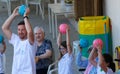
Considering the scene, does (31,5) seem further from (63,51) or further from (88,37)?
(63,51)

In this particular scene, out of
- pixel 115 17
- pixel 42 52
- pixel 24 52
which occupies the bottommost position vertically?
pixel 42 52

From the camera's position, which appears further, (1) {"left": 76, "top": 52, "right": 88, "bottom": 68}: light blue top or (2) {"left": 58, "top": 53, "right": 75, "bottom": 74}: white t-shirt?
(1) {"left": 76, "top": 52, "right": 88, "bottom": 68}: light blue top

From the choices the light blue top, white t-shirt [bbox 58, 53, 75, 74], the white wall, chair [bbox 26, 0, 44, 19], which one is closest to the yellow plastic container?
the white wall

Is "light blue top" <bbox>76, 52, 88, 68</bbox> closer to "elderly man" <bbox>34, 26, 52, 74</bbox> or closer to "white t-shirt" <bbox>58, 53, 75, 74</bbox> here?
"white t-shirt" <bbox>58, 53, 75, 74</bbox>

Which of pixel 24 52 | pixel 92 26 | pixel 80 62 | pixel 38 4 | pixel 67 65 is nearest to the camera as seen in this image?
pixel 24 52

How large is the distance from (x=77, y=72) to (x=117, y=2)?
1.39 meters

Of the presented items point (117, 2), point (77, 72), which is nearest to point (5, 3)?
point (117, 2)

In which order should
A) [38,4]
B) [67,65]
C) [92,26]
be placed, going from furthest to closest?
1. [38,4]
2. [92,26]
3. [67,65]

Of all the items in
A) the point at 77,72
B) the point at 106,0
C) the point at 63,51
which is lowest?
the point at 77,72

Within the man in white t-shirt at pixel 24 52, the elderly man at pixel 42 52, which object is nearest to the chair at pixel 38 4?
the elderly man at pixel 42 52

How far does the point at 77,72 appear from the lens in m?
4.75

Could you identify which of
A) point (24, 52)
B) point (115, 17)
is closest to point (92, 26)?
point (115, 17)

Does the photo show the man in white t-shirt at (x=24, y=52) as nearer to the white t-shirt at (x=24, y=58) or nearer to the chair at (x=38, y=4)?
the white t-shirt at (x=24, y=58)

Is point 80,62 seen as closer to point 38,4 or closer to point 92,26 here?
point 92,26
